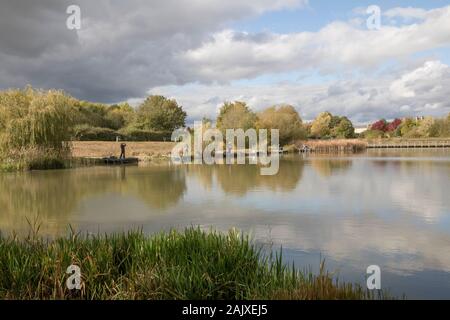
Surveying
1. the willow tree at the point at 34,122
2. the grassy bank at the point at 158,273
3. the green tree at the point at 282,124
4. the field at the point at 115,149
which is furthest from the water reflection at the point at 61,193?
the green tree at the point at 282,124

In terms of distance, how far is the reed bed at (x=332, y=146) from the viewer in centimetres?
5109

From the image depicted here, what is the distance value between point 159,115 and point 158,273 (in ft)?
166

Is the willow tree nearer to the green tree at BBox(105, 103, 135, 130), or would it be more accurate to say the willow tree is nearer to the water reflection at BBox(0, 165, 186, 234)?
the water reflection at BBox(0, 165, 186, 234)

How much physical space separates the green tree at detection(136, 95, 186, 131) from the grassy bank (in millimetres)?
46220

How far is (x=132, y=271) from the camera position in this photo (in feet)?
14.7

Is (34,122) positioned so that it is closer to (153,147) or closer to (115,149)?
(115,149)

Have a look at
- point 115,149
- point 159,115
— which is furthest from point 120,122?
point 115,149

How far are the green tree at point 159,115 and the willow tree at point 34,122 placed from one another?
27664 mm

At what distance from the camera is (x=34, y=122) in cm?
2117

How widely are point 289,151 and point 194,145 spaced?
1344 cm

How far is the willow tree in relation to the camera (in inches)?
822
